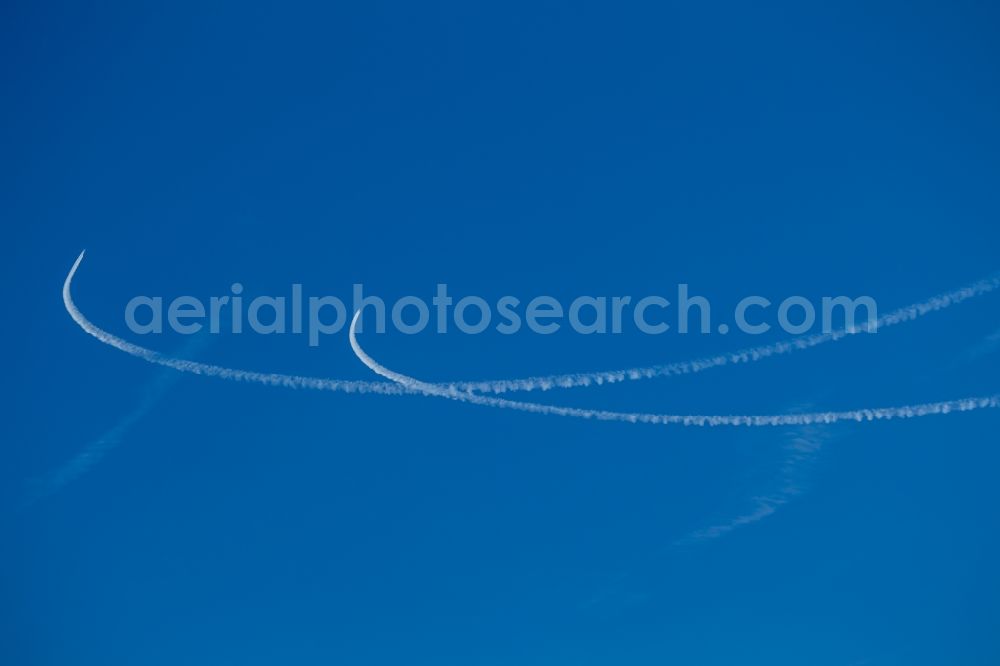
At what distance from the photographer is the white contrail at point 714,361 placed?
10266 mm

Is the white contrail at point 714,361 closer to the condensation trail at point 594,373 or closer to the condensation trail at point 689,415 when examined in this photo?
the condensation trail at point 594,373

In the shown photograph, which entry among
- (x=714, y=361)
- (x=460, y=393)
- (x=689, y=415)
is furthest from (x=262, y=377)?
(x=714, y=361)

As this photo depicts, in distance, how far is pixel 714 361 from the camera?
10.3 metres

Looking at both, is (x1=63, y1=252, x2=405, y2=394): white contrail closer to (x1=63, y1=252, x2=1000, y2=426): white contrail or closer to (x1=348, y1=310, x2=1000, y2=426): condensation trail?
(x1=63, y1=252, x2=1000, y2=426): white contrail

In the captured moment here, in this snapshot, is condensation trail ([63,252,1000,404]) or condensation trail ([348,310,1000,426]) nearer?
condensation trail ([348,310,1000,426])

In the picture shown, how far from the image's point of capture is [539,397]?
407 inches

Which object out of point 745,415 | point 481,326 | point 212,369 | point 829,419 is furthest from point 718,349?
point 212,369

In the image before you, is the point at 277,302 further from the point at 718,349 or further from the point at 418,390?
the point at 718,349

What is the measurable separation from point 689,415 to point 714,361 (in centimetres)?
74

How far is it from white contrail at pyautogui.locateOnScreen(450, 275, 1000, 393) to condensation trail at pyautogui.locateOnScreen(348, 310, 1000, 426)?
0.16m

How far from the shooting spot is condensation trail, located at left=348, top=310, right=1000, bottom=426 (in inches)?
399

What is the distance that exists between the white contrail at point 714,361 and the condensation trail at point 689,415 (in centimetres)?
16

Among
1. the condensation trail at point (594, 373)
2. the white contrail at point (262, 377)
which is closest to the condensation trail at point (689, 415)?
the condensation trail at point (594, 373)

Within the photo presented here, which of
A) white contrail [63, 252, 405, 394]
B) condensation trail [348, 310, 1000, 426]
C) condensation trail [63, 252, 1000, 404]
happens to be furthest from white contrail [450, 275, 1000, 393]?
white contrail [63, 252, 405, 394]
